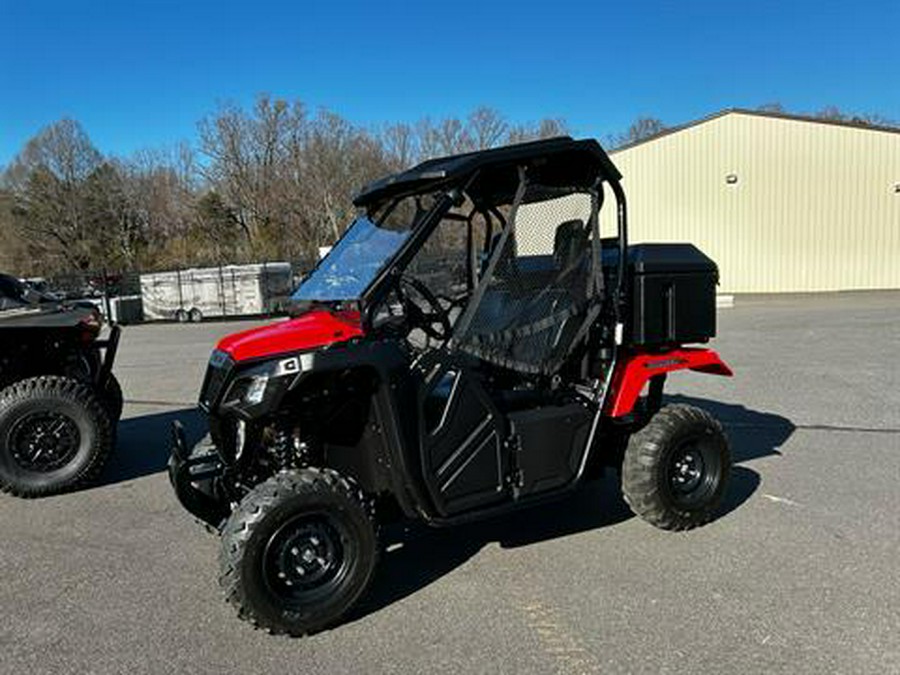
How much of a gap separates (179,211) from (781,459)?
5615cm

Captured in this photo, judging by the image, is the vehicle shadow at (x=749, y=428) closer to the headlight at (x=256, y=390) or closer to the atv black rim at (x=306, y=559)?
the atv black rim at (x=306, y=559)

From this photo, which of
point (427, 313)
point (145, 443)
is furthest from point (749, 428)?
point (145, 443)

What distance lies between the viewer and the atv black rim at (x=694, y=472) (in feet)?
14.0

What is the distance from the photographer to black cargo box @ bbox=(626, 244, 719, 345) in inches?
165

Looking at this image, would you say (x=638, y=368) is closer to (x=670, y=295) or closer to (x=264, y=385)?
(x=670, y=295)

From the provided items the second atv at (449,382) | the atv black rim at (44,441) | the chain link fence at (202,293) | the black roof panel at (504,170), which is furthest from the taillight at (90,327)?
the chain link fence at (202,293)

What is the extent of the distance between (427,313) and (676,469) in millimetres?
1782

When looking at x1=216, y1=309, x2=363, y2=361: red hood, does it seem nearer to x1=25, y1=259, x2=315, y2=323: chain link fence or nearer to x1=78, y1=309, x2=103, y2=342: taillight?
x1=78, y1=309, x2=103, y2=342: taillight

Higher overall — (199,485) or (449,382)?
(449,382)

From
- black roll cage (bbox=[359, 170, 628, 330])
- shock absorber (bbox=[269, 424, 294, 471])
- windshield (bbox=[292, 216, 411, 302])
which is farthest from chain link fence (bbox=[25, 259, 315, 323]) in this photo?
black roll cage (bbox=[359, 170, 628, 330])

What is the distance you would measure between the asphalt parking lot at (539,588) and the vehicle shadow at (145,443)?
0.11m

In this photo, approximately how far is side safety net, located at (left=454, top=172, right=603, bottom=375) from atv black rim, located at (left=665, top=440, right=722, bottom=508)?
1023 millimetres

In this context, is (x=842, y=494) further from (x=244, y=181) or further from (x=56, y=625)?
(x=244, y=181)

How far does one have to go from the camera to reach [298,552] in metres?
3.25
